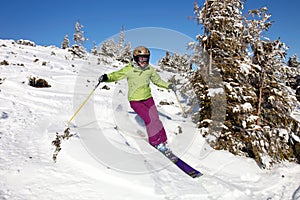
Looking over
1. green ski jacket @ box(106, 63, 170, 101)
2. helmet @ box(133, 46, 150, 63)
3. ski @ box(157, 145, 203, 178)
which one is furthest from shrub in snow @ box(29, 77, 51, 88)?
ski @ box(157, 145, 203, 178)

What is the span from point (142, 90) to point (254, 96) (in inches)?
170

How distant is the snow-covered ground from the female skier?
0.56 m

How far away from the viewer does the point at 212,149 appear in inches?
313

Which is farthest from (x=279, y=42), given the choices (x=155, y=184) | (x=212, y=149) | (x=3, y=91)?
(x=3, y=91)

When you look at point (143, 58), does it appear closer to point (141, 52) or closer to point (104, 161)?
point (141, 52)

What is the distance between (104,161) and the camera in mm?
4836

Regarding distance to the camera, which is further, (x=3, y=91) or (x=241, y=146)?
(x=3, y=91)

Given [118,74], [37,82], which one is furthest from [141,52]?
[37,82]

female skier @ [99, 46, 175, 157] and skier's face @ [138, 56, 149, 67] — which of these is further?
skier's face @ [138, 56, 149, 67]

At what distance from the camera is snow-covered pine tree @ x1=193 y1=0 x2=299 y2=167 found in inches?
312

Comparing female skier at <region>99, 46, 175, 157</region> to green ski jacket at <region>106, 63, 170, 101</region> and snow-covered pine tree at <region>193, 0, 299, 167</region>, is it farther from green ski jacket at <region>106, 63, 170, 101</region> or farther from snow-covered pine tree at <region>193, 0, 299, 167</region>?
snow-covered pine tree at <region>193, 0, 299, 167</region>

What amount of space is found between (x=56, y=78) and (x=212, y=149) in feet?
30.1

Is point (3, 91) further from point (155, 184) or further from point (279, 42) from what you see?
point (279, 42)

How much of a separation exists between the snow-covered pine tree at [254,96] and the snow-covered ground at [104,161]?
57 cm
